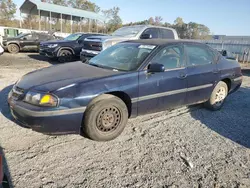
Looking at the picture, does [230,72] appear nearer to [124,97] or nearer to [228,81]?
[228,81]

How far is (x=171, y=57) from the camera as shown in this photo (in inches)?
161

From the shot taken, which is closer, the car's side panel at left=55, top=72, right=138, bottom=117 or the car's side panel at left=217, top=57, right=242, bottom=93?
the car's side panel at left=55, top=72, right=138, bottom=117

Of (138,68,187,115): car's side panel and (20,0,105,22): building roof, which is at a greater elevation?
(20,0,105,22): building roof

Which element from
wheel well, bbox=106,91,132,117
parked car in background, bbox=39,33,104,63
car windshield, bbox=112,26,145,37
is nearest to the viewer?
wheel well, bbox=106,91,132,117

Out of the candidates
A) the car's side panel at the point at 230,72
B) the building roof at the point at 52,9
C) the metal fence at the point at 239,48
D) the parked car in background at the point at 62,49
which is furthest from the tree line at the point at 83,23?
the car's side panel at the point at 230,72

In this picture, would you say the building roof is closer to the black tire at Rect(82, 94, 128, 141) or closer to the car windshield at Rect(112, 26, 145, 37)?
the car windshield at Rect(112, 26, 145, 37)

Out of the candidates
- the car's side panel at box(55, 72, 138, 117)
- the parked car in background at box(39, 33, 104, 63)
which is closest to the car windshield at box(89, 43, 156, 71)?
the car's side panel at box(55, 72, 138, 117)

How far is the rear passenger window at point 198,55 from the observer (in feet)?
14.4

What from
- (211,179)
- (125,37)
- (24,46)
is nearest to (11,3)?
(24,46)

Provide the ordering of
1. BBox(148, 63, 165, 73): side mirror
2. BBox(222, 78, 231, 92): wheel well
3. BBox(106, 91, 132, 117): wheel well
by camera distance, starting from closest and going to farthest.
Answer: BBox(106, 91, 132, 117): wheel well → BBox(148, 63, 165, 73): side mirror → BBox(222, 78, 231, 92): wheel well

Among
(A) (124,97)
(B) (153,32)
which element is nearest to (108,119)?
(A) (124,97)

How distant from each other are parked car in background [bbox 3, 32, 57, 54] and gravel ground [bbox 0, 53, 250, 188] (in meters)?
12.0

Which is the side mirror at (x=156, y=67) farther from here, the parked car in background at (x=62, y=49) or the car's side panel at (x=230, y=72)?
the parked car in background at (x=62, y=49)

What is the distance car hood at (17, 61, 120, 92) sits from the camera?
3131 mm
